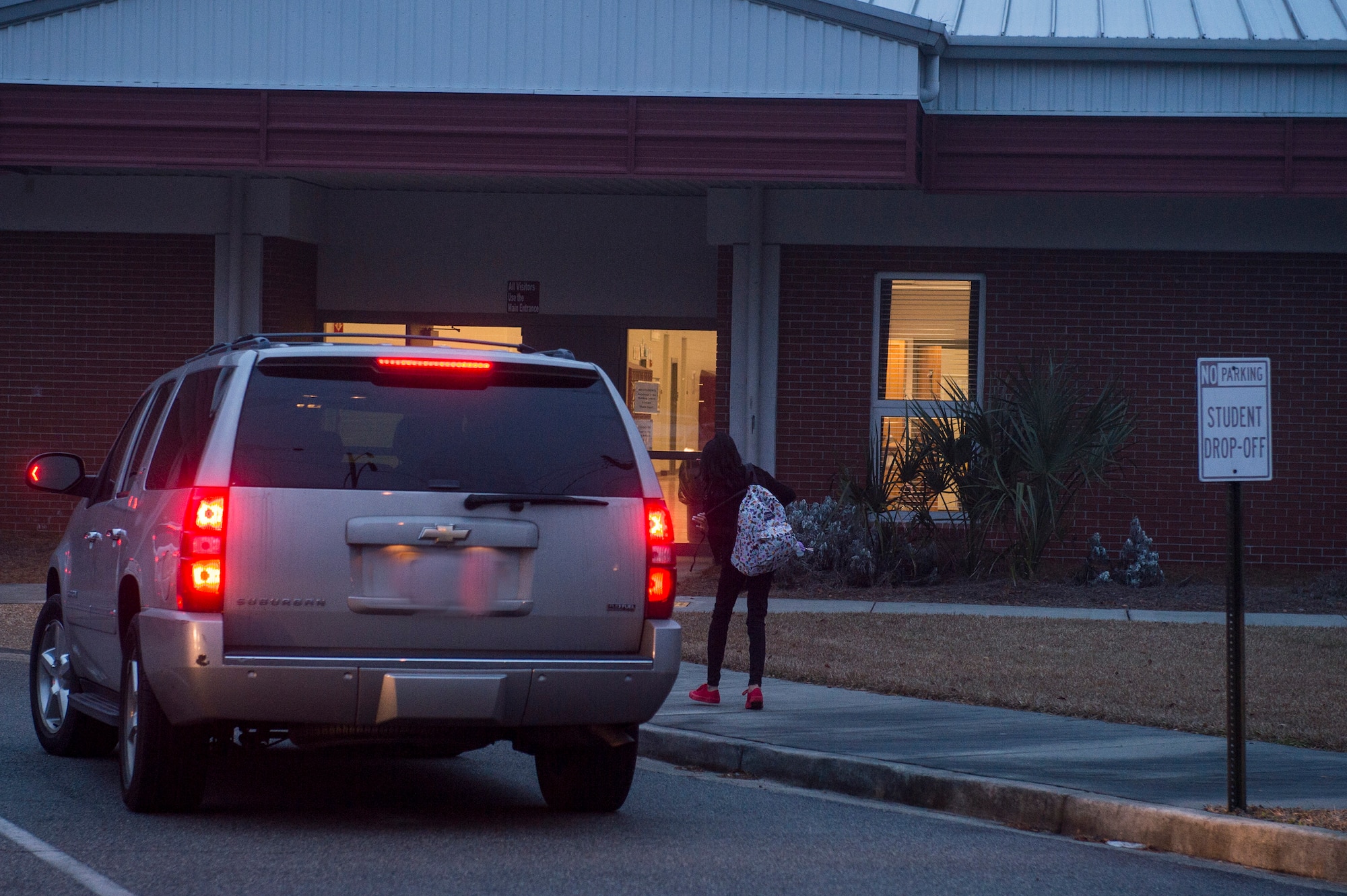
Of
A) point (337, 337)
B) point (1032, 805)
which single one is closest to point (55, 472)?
point (337, 337)

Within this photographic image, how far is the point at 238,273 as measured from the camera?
17.9 metres

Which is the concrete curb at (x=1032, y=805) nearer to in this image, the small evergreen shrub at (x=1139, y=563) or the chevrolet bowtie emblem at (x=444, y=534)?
the chevrolet bowtie emblem at (x=444, y=534)

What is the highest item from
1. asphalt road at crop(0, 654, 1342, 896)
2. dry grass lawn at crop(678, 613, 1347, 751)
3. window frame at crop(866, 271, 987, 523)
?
window frame at crop(866, 271, 987, 523)

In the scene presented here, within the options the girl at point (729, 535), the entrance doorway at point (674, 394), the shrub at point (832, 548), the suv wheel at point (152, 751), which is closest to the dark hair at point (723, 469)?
the girl at point (729, 535)

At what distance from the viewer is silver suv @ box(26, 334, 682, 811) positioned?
19.4 ft

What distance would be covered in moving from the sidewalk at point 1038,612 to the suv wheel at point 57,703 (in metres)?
6.11

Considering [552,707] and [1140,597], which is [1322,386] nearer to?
[1140,597]

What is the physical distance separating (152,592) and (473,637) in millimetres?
1259

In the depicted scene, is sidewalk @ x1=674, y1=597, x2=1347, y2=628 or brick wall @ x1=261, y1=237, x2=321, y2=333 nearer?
sidewalk @ x1=674, y1=597, x2=1347, y2=628

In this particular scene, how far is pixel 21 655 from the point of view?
11.8 metres

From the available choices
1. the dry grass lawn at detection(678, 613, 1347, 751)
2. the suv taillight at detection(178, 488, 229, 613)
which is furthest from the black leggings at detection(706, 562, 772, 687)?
the suv taillight at detection(178, 488, 229, 613)

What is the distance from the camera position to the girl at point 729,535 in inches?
372

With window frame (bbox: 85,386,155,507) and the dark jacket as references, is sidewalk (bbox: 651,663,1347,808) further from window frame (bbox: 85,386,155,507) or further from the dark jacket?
window frame (bbox: 85,386,155,507)

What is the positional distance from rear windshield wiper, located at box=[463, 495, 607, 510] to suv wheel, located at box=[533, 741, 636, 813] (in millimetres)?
1136
